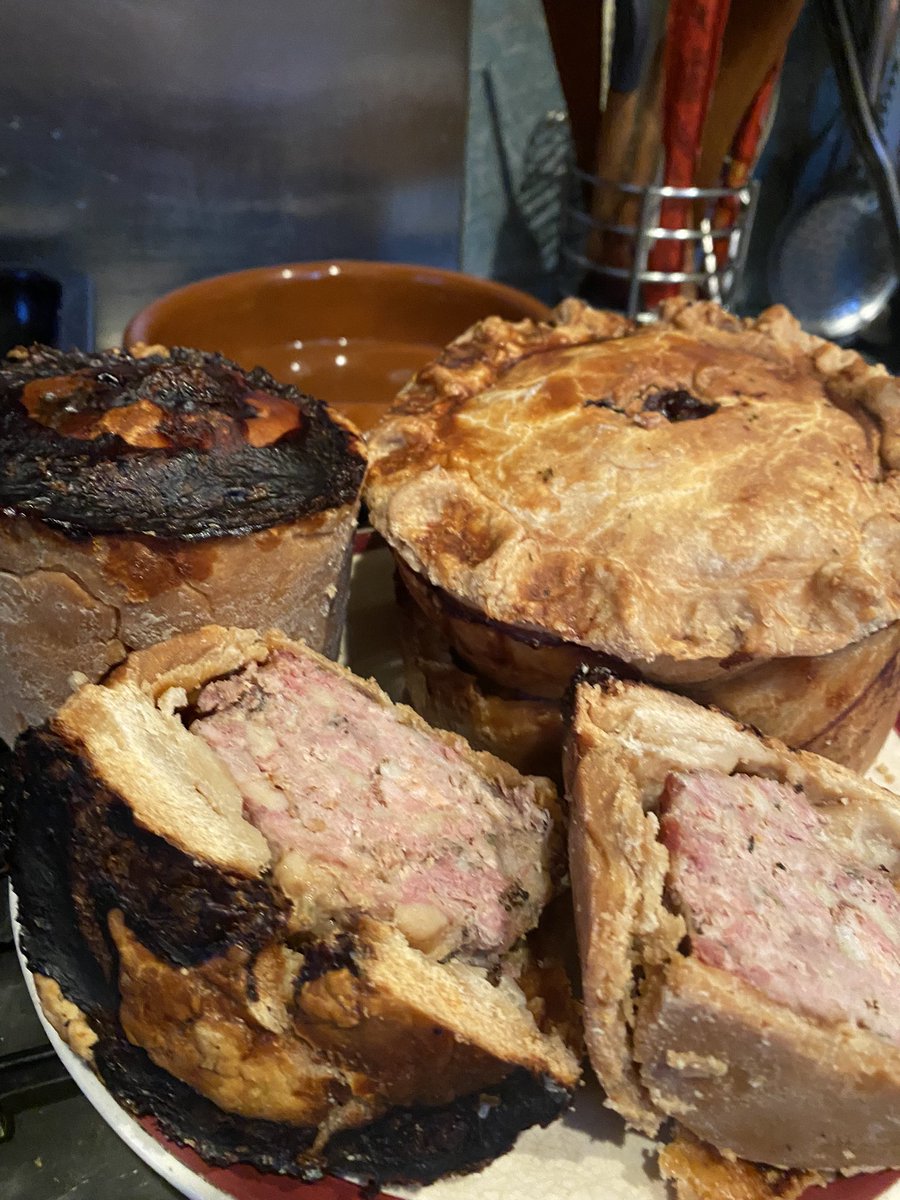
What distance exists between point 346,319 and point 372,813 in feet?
9.13

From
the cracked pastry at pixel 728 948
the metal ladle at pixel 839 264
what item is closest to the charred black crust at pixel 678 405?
the cracked pastry at pixel 728 948

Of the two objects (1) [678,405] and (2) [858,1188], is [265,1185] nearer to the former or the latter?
(2) [858,1188]

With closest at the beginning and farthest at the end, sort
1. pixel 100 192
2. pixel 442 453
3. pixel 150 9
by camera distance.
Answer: pixel 442 453 < pixel 150 9 < pixel 100 192

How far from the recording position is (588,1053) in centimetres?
159

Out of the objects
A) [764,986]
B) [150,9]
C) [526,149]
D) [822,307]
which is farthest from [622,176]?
[764,986]

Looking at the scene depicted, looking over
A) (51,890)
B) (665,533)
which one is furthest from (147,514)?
(665,533)

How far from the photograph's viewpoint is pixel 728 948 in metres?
1.56

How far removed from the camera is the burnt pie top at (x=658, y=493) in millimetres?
1984

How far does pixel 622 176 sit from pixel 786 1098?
3.34 meters

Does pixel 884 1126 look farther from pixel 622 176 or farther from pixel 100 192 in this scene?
pixel 100 192

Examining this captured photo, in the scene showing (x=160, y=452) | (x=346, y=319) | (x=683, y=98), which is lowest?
(x=346, y=319)

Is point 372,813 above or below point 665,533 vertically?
below

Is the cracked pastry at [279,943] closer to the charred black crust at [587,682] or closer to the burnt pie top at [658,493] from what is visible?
the charred black crust at [587,682]

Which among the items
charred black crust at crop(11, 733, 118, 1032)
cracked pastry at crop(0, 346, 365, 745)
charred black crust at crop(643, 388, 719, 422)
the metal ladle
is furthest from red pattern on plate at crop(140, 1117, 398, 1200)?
the metal ladle
